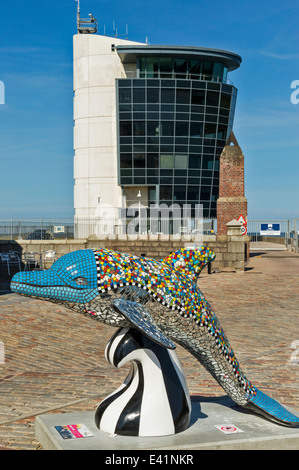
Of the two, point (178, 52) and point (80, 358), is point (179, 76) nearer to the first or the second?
point (178, 52)

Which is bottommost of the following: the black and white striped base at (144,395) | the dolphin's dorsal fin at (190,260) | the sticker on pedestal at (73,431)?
the sticker on pedestal at (73,431)

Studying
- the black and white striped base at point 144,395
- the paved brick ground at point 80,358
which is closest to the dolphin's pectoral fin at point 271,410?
the black and white striped base at point 144,395

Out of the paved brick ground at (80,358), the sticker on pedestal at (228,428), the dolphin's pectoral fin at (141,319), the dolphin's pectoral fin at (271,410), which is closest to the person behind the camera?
the dolphin's pectoral fin at (141,319)

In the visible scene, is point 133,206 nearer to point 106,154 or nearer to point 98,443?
point 106,154

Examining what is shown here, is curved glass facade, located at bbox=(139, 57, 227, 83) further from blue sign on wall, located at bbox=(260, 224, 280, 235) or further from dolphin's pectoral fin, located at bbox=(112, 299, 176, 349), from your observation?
dolphin's pectoral fin, located at bbox=(112, 299, 176, 349)

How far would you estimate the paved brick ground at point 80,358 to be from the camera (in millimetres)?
6902

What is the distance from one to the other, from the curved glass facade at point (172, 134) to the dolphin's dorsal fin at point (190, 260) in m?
48.8

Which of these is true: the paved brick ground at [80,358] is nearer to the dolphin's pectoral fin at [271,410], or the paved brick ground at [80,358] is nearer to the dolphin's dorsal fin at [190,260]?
the dolphin's pectoral fin at [271,410]

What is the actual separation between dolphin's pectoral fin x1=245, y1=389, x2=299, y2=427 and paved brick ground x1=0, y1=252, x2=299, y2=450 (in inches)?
55.7

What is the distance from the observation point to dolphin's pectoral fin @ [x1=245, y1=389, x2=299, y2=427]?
5.40 m

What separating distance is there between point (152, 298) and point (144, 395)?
0.92m

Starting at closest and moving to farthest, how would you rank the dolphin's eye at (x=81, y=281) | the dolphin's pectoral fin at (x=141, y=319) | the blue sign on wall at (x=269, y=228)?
1. the dolphin's pectoral fin at (x=141, y=319)
2. the dolphin's eye at (x=81, y=281)
3. the blue sign on wall at (x=269, y=228)

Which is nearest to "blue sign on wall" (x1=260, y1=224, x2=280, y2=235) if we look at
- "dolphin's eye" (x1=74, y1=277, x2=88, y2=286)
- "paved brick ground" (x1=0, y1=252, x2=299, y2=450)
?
"paved brick ground" (x1=0, y1=252, x2=299, y2=450)
